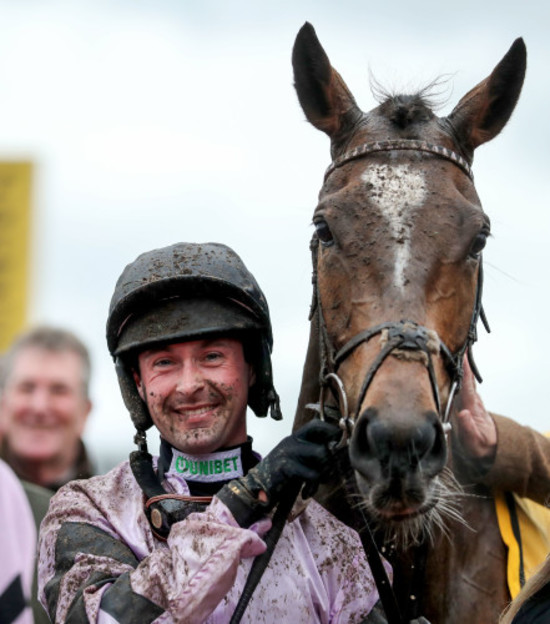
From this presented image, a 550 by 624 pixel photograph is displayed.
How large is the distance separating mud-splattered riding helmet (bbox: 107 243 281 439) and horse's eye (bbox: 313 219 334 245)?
0.32m

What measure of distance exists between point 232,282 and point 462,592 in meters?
1.56

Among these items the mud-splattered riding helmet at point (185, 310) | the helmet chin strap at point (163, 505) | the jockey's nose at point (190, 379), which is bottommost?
the helmet chin strap at point (163, 505)

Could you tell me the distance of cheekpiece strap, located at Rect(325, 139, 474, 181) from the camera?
393 centimetres

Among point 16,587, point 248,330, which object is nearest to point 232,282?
point 248,330

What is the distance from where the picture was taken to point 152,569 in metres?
3.08

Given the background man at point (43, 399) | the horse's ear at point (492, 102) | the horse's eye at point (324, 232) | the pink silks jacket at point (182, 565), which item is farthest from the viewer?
the background man at point (43, 399)

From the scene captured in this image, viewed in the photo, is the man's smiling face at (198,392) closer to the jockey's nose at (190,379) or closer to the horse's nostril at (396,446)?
the jockey's nose at (190,379)

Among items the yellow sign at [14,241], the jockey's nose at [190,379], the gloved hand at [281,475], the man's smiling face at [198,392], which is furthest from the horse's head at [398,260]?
the yellow sign at [14,241]

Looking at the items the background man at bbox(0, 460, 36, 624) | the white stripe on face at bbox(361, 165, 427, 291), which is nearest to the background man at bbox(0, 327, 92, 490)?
the white stripe on face at bbox(361, 165, 427, 291)

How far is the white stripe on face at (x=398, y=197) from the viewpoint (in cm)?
356

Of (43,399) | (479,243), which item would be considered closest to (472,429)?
(479,243)

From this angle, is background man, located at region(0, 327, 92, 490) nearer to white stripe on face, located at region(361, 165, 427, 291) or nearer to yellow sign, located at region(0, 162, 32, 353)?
yellow sign, located at region(0, 162, 32, 353)

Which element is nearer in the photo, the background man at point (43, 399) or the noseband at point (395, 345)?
the noseband at point (395, 345)

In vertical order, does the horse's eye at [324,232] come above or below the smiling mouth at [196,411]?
above
